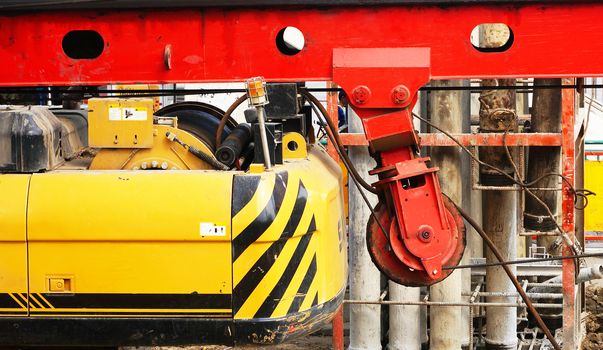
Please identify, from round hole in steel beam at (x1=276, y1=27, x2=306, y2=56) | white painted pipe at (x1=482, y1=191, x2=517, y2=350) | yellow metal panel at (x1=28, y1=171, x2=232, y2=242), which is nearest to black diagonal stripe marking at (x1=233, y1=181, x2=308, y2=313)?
yellow metal panel at (x1=28, y1=171, x2=232, y2=242)

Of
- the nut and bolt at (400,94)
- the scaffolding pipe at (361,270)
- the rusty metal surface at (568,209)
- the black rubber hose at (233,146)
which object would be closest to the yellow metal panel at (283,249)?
the black rubber hose at (233,146)

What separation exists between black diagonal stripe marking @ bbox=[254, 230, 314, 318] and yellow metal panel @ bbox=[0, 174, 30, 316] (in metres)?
1.10

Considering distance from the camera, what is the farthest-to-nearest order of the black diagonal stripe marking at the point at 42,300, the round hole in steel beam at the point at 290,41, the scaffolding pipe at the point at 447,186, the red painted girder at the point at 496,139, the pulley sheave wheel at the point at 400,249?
the scaffolding pipe at the point at 447,186, the red painted girder at the point at 496,139, the pulley sheave wheel at the point at 400,249, the round hole in steel beam at the point at 290,41, the black diagonal stripe marking at the point at 42,300

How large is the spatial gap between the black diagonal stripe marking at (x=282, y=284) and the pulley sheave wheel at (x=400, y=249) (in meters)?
0.63

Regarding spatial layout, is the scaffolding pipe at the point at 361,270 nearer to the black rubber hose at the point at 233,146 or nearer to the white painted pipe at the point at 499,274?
the white painted pipe at the point at 499,274

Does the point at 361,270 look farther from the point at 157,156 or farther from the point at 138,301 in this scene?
the point at 138,301

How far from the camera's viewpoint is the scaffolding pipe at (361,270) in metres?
10.1

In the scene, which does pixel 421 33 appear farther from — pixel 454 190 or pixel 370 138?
pixel 454 190

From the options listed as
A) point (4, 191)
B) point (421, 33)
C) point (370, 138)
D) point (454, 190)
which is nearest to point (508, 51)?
point (421, 33)

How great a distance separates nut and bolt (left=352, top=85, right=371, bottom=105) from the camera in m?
5.66

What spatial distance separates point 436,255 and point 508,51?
106cm

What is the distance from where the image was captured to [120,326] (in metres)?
5.43

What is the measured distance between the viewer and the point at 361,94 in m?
5.66

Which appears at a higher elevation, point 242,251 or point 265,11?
point 265,11
